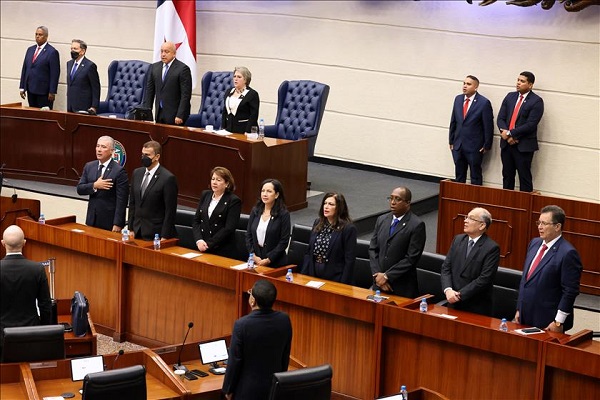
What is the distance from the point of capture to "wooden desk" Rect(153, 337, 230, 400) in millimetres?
5926

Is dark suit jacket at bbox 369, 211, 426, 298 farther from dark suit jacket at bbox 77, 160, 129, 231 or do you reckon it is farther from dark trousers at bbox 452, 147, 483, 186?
dark trousers at bbox 452, 147, 483, 186

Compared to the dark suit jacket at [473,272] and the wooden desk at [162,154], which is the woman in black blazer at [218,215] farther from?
the dark suit jacket at [473,272]

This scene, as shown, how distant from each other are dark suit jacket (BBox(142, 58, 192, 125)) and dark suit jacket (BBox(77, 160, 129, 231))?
1.84 meters

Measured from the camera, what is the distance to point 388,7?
A: 1177cm

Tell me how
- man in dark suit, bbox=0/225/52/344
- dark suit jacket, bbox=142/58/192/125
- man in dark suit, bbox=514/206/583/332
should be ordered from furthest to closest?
1. dark suit jacket, bbox=142/58/192/125
2. man in dark suit, bbox=514/206/583/332
3. man in dark suit, bbox=0/225/52/344

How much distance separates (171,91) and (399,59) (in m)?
2.74

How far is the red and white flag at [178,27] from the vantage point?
40.9 feet

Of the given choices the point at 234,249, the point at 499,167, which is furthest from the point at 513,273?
the point at 499,167

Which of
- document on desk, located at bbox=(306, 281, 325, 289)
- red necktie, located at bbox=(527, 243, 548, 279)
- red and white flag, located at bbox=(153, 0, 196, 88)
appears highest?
red and white flag, located at bbox=(153, 0, 196, 88)

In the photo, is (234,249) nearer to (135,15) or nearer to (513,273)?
(513,273)

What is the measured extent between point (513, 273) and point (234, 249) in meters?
2.23

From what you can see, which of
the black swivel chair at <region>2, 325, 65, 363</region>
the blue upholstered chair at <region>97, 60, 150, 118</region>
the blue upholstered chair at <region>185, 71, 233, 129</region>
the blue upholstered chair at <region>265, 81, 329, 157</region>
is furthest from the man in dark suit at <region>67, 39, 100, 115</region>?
the black swivel chair at <region>2, 325, 65, 363</region>

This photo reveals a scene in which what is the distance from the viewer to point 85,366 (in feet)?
19.8

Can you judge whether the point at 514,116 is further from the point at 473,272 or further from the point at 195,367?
the point at 195,367
